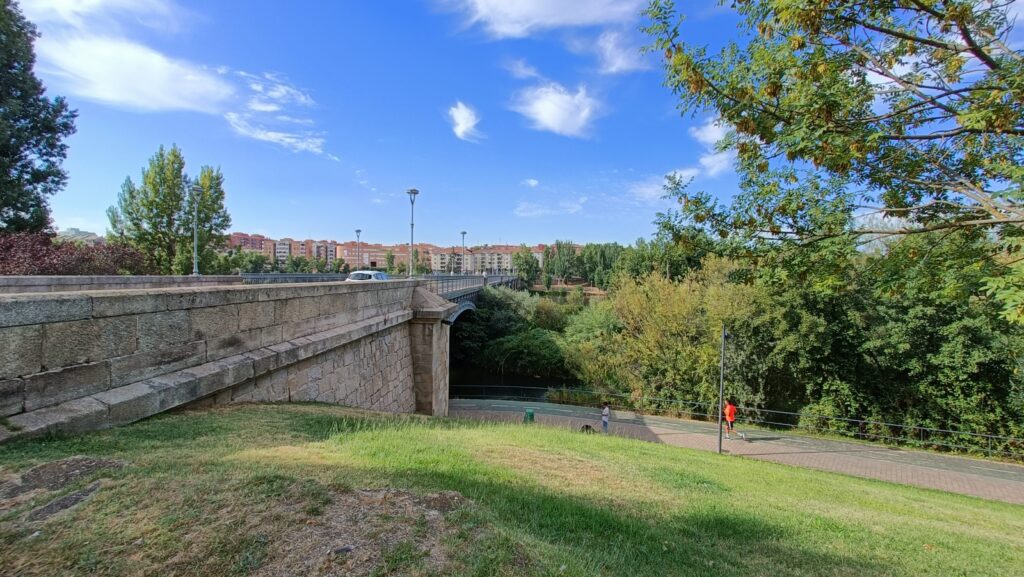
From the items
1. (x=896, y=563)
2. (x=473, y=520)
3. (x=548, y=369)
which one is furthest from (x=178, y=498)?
(x=548, y=369)

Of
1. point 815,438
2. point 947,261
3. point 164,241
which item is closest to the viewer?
point 947,261

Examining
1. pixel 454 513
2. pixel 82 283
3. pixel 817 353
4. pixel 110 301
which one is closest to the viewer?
pixel 454 513

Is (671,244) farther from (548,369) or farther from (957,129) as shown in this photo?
(548,369)

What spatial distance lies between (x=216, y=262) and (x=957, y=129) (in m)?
37.2

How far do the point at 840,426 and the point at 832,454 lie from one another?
399 centimetres

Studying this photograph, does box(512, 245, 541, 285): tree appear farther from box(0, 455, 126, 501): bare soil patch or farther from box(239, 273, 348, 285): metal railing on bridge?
box(0, 455, 126, 501): bare soil patch

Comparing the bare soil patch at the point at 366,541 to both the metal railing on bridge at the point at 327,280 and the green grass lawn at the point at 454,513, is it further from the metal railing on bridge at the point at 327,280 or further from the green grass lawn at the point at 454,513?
the metal railing on bridge at the point at 327,280

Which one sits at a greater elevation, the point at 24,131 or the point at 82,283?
the point at 24,131

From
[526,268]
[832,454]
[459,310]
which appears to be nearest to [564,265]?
[526,268]

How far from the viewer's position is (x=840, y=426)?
18203 millimetres

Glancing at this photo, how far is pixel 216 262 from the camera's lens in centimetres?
3145

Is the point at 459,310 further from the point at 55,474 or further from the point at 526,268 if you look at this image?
the point at 526,268

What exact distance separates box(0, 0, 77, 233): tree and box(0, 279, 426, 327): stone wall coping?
59.0 ft

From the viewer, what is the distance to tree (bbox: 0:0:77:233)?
1573cm
